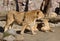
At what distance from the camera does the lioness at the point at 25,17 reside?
6.87m

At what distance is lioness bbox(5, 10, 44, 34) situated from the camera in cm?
687

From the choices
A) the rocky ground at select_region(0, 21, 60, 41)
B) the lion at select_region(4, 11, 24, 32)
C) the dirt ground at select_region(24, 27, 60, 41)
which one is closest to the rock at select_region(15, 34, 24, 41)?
the rocky ground at select_region(0, 21, 60, 41)

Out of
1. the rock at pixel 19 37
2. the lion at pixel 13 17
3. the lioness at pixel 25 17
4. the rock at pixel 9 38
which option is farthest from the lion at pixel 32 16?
the rock at pixel 9 38

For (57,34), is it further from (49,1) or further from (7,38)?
(49,1)

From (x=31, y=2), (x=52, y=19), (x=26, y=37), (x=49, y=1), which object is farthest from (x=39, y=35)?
(x=31, y=2)

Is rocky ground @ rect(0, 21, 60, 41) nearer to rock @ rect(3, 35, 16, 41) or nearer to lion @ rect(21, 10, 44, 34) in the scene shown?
rock @ rect(3, 35, 16, 41)

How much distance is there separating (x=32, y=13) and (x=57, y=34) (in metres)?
0.92

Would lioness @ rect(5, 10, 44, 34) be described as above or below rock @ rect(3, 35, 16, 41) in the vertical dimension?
above

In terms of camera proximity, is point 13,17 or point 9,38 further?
point 13,17

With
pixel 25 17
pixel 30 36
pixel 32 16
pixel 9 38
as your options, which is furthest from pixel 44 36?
pixel 9 38

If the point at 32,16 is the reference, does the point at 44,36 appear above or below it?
below

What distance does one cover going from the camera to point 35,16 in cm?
686

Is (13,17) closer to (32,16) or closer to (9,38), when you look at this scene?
(32,16)

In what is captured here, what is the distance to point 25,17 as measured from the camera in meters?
6.94
